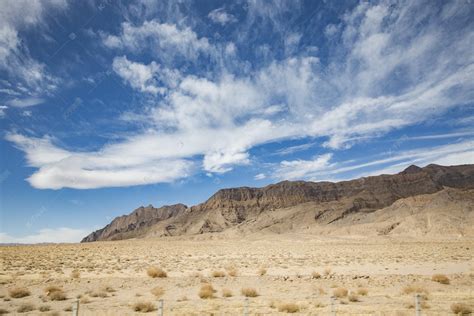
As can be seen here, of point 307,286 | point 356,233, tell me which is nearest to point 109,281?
point 307,286

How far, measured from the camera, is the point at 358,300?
1634 centimetres

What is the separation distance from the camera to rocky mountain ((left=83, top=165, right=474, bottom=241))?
133238 millimetres

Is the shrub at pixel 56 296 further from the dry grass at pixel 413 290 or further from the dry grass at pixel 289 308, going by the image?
the dry grass at pixel 413 290

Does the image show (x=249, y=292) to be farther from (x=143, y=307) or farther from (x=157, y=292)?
(x=143, y=307)

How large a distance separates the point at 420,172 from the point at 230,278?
558ft

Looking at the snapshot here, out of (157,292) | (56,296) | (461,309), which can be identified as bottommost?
(461,309)

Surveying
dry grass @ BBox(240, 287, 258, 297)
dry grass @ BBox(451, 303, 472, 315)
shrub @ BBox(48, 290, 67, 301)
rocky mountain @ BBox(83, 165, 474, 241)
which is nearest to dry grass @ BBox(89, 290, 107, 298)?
shrub @ BBox(48, 290, 67, 301)

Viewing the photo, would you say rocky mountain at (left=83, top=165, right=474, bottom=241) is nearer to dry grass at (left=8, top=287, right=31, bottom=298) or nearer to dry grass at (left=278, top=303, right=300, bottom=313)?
dry grass at (left=278, top=303, right=300, bottom=313)

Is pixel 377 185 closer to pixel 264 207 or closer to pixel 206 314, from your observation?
pixel 264 207

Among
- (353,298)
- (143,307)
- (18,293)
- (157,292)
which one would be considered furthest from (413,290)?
(18,293)

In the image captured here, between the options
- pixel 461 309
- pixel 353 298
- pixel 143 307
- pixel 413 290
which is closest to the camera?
pixel 461 309

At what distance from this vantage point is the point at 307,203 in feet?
497

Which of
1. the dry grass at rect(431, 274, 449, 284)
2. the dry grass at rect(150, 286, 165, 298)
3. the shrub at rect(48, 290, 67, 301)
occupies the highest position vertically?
the shrub at rect(48, 290, 67, 301)

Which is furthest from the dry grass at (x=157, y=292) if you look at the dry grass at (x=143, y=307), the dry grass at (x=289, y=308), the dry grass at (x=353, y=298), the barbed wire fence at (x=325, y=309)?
the dry grass at (x=353, y=298)
